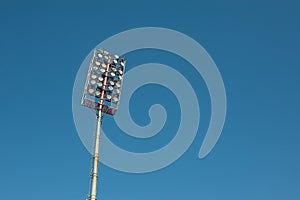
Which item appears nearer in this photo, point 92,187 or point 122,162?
point 92,187

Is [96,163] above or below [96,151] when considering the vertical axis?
below

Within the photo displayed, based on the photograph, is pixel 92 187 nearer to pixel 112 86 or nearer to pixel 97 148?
pixel 97 148

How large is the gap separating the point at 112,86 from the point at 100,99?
1572 mm

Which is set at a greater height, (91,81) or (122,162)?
(91,81)

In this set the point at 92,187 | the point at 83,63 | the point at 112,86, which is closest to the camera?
the point at 92,187

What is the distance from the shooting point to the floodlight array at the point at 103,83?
113ft

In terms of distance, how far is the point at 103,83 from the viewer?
35.3 m

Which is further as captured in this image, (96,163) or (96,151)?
(96,151)

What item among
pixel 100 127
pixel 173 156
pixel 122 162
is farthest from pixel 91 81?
pixel 173 156

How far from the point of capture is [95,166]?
31797 millimetres

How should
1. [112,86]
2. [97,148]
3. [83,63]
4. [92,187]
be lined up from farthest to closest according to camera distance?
[83,63] < [112,86] < [97,148] < [92,187]

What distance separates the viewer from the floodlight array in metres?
34.6

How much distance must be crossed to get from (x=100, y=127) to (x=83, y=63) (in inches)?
290

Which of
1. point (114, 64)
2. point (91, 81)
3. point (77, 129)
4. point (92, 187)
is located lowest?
point (92, 187)
